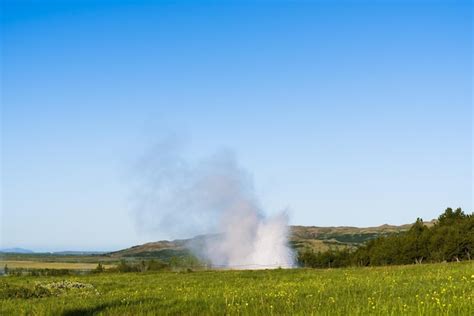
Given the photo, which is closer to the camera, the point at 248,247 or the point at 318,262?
the point at 318,262

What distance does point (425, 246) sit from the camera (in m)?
79.1

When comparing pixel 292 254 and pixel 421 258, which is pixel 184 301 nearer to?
pixel 421 258

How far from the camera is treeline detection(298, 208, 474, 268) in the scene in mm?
73562

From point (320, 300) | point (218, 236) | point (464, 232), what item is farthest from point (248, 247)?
point (320, 300)

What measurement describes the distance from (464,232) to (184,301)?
60.4 meters

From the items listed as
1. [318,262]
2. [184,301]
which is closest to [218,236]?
[318,262]

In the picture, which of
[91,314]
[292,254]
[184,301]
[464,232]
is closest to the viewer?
[91,314]

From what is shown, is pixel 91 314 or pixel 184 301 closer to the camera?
pixel 91 314

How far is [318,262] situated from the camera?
103 metres

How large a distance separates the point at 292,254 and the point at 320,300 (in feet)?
380

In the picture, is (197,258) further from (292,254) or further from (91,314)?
(91,314)

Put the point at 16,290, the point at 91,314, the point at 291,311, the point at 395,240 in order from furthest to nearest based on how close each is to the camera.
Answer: the point at 395,240 → the point at 16,290 → the point at 91,314 → the point at 291,311

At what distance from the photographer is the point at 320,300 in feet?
65.0

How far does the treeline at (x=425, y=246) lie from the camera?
7356cm
